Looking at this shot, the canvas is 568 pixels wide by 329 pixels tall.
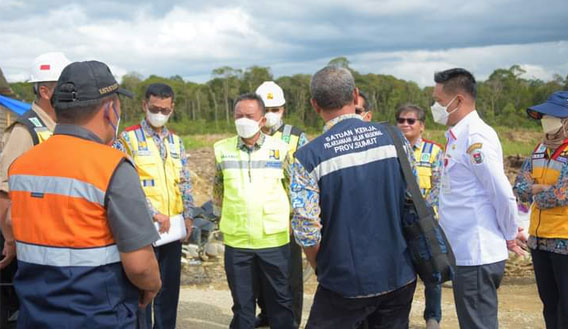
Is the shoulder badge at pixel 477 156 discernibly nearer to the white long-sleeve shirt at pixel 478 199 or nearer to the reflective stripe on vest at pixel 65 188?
the white long-sleeve shirt at pixel 478 199

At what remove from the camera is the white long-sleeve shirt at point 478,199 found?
10.7ft

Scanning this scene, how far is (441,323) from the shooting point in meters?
5.45

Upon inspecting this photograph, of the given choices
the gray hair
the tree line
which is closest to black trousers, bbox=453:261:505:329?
the gray hair

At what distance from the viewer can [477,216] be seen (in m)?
3.36

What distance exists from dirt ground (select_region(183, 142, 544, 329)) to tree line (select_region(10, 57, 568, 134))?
105 ft

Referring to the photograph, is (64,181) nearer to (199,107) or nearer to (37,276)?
(37,276)

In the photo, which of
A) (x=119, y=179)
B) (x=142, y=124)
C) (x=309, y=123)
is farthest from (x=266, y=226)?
(x=309, y=123)

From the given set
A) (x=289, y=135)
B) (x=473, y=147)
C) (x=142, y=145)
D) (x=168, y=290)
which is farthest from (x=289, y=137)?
(x=473, y=147)

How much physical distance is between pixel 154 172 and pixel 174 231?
0.53 meters

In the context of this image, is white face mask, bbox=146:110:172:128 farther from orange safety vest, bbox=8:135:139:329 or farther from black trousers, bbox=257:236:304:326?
orange safety vest, bbox=8:135:139:329

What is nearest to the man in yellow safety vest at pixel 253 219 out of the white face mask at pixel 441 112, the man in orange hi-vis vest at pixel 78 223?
the white face mask at pixel 441 112

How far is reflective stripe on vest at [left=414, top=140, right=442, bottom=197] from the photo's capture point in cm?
529

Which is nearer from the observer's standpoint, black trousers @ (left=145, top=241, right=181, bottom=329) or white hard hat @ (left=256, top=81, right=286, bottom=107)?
black trousers @ (left=145, top=241, right=181, bottom=329)

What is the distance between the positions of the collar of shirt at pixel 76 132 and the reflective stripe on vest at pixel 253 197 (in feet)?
7.25
